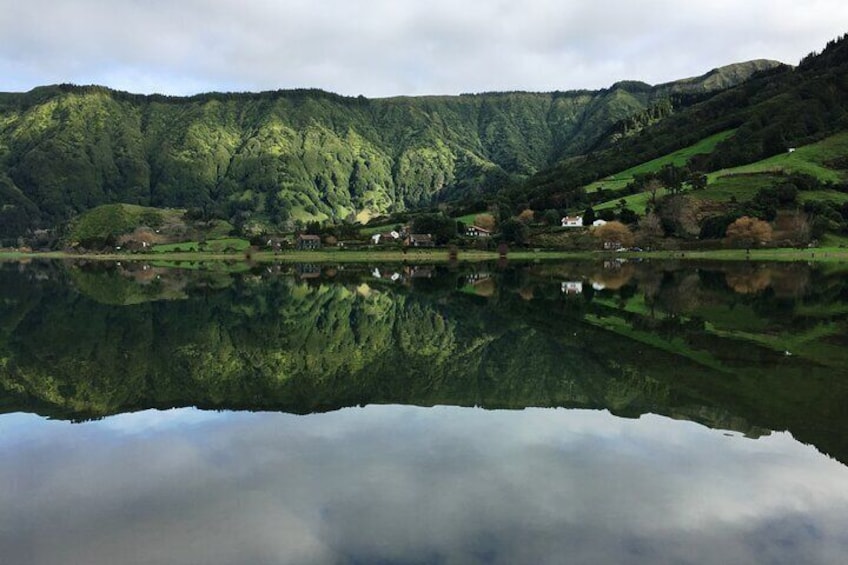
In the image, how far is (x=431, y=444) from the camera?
15.2 metres

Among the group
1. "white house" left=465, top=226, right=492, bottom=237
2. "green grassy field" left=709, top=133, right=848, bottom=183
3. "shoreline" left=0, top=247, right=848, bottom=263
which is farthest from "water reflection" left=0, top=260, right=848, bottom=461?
"green grassy field" left=709, top=133, right=848, bottom=183

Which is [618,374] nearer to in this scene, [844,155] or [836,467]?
[836,467]

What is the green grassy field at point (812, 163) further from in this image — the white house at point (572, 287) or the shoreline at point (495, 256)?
the white house at point (572, 287)

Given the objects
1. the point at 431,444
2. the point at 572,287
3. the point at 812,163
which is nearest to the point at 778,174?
the point at 812,163

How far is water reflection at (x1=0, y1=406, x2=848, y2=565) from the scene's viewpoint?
1002 centimetres

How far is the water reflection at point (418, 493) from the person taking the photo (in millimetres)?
10023

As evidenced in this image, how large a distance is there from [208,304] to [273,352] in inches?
966

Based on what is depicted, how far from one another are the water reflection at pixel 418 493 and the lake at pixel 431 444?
0.06 meters

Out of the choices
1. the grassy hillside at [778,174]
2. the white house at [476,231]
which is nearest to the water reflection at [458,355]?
the grassy hillside at [778,174]

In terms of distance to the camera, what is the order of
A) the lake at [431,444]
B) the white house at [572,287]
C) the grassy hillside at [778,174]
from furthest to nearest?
the grassy hillside at [778,174] < the white house at [572,287] < the lake at [431,444]

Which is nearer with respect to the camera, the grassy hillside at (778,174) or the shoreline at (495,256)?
the shoreline at (495,256)

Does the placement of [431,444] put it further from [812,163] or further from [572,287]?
[812,163]

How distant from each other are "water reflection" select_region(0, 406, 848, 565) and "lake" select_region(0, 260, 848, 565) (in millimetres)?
59

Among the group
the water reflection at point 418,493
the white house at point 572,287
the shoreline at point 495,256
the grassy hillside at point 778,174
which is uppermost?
the grassy hillside at point 778,174
